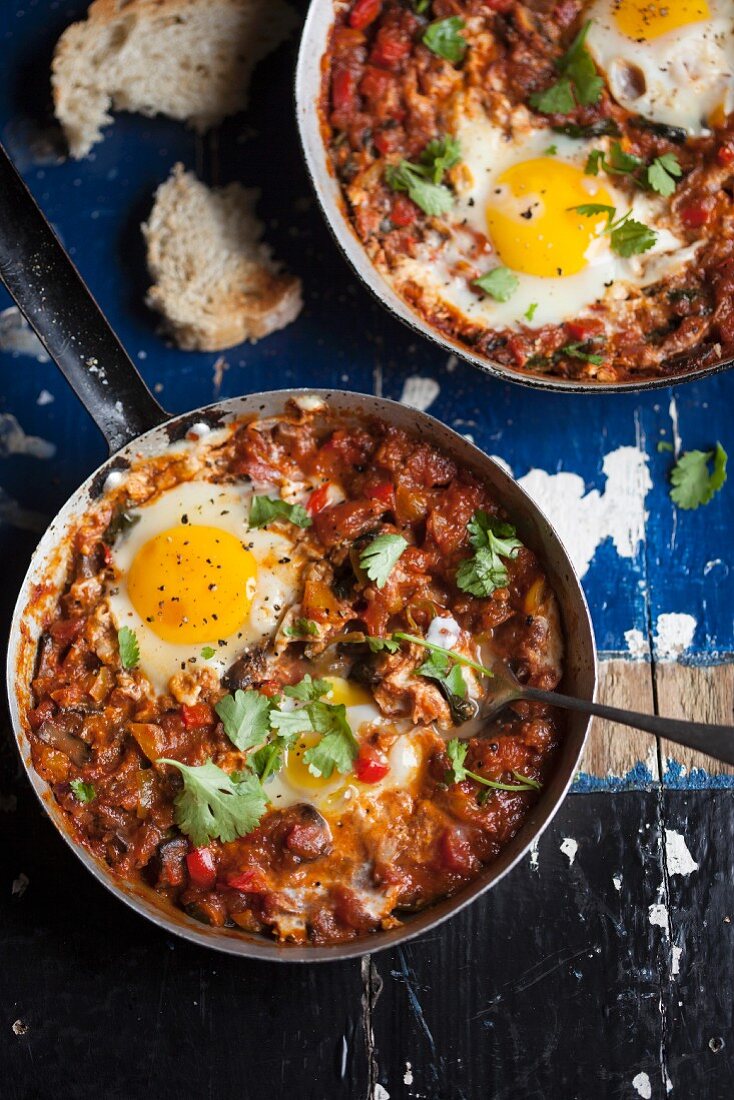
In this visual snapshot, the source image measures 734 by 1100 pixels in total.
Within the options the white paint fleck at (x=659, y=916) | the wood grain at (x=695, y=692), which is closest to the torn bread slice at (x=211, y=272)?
the wood grain at (x=695, y=692)

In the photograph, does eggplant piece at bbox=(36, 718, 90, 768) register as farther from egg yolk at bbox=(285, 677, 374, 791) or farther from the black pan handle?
the black pan handle

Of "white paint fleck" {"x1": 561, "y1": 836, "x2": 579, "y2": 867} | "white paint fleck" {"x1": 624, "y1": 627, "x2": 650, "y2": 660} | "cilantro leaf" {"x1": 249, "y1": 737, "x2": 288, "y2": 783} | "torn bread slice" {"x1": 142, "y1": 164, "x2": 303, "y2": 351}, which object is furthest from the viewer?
"torn bread slice" {"x1": 142, "y1": 164, "x2": 303, "y2": 351}

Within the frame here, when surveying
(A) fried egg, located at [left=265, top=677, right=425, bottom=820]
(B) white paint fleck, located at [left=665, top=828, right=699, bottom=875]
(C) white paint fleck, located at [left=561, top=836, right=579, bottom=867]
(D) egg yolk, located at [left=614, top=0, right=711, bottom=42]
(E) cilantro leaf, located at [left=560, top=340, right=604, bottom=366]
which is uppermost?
(D) egg yolk, located at [left=614, top=0, right=711, bottom=42]

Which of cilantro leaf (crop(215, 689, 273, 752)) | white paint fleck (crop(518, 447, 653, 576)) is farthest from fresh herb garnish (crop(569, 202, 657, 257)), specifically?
cilantro leaf (crop(215, 689, 273, 752))

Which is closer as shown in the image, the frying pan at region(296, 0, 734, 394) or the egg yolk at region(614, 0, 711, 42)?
the frying pan at region(296, 0, 734, 394)

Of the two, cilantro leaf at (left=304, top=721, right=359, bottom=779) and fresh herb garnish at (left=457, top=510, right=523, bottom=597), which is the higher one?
fresh herb garnish at (left=457, top=510, right=523, bottom=597)

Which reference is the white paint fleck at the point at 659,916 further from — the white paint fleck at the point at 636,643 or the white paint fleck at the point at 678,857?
the white paint fleck at the point at 636,643

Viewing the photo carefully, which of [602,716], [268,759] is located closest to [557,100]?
[602,716]

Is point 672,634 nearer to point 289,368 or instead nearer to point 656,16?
point 289,368

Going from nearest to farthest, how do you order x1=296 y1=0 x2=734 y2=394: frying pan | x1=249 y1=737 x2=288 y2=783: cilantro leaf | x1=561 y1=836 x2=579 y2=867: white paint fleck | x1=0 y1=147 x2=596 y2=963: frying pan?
x1=0 y1=147 x2=596 y2=963: frying pan < x1=249 y1=737 x2=288 y2=783: cilantro leaf < x1=296 y1=0 x2=734 y2=394: frying pan < x1=561 y1=836 x2=579 y2=867: white paint fleck
